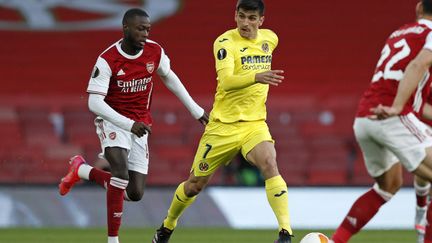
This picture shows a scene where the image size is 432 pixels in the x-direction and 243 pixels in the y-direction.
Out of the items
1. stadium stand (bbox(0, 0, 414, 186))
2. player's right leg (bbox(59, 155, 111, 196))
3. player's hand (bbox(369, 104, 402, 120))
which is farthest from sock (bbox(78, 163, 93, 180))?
stadium stand (bbox(0, 0, 414, 186))

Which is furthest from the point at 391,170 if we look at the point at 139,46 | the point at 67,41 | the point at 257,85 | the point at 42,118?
the point at 67,41

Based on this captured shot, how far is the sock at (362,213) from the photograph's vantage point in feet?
25.7

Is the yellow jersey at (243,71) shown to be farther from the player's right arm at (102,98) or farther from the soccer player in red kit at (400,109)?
the soccer player in red kit at (400,109)

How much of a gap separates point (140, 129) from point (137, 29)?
0.89 metres

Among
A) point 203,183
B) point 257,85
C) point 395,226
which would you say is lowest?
point 395,226

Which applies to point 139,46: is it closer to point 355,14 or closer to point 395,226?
point 395,226

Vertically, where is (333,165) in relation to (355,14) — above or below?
below

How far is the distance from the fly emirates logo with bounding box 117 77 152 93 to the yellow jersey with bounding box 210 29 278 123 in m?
0.63

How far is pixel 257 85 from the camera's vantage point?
9.11 m

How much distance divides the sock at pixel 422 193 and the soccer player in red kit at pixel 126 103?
193 cm

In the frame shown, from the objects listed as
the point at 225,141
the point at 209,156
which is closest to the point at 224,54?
the point at 225,141

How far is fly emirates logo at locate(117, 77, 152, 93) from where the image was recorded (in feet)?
30.2

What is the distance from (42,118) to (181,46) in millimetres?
2885

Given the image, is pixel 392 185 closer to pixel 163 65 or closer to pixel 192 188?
pixel 192 188
